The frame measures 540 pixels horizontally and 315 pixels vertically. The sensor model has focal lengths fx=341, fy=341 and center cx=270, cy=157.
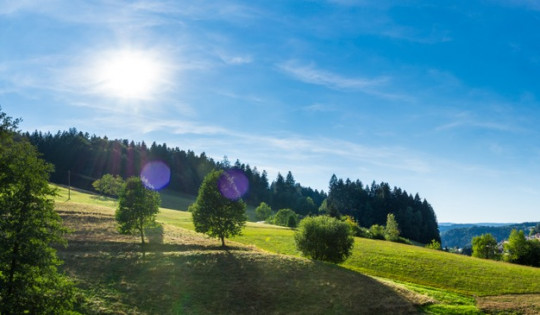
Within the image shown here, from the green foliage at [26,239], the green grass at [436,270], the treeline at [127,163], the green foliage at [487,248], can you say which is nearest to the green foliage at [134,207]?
the green grass at [436,270]

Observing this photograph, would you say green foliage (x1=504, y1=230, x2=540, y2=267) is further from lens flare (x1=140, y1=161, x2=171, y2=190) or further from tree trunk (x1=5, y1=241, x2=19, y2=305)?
lens flare (x1=140, y1=161, x2=171, y2=190)

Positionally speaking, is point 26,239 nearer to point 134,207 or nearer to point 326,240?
point 134,207

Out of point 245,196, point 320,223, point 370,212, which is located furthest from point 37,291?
point 370,212

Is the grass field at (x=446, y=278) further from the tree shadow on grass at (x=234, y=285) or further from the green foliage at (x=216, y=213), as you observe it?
the green foliage at (x=216, y=213)

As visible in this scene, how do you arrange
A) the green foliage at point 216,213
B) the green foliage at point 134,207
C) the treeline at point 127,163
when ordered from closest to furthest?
the green foliage at point 134,207 → the green foliage at point 216,213 → the treeline at point 127,163

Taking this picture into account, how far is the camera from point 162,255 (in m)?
43.2

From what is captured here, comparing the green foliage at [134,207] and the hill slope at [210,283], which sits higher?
the green foliage at [134,207]

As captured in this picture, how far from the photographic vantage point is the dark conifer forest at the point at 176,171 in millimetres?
149250

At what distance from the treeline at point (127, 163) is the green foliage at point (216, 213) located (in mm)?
107789

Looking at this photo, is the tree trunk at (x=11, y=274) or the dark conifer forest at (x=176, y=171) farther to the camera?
the dark conifer forest at (x=176, y=171)

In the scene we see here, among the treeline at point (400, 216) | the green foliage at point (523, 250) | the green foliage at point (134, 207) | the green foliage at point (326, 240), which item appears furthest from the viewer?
the treeline at point (400, 216)

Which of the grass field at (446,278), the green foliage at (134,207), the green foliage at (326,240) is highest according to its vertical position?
the green foliage at (134,207)

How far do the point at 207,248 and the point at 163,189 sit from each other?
118 m

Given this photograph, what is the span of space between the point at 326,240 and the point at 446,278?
18991 mm
